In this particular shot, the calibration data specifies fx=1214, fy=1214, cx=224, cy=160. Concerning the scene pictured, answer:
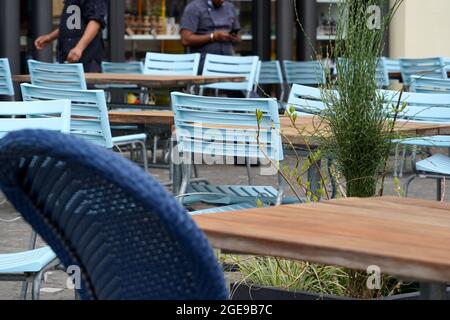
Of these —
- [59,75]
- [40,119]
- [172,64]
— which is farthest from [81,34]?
[40,119]

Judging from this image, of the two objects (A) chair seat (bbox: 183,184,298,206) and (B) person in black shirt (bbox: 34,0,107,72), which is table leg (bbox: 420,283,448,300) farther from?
(B) person in black shirt (bbox: 34,0,107,72)

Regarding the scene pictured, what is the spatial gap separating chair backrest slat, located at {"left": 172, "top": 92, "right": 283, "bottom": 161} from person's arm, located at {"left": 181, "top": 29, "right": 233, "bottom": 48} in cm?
529

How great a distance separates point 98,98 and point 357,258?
154 inches

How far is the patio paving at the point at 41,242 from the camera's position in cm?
532

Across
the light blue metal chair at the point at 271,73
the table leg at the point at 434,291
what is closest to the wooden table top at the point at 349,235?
the table leg at the point at 434,291

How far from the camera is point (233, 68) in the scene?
980 cm

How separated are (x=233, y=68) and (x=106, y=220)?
8.01m

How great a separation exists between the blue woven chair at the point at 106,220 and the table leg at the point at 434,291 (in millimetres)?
741

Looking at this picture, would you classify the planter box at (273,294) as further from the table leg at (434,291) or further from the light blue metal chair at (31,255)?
the table leg at (434,291)

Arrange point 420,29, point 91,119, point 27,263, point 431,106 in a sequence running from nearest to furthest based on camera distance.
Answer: point 27,263, point 91,119, point 431,106, point 420,29

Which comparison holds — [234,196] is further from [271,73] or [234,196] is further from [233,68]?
[271,73]

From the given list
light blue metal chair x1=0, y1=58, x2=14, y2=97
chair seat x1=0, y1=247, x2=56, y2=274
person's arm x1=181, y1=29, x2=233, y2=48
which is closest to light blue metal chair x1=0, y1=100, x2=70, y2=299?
chair seat x1=0, y1=247, x2=56, y2=274

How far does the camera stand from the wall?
14.0 metres
